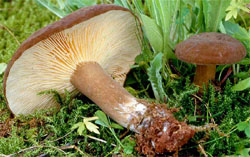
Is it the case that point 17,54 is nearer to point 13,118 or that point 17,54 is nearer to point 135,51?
point 13,118

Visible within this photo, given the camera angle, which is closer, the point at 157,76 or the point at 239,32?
the point at 157,76

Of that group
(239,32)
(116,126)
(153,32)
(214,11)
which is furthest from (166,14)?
(116,126)

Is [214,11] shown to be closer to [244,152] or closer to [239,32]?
[239,32]

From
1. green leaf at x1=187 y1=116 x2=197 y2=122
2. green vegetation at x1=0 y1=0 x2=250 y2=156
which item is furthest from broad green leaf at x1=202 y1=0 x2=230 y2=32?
green leaf at x1=187 y1=116 x2=197 y2=122

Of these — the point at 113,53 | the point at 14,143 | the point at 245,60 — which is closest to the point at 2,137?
the point at 14,143

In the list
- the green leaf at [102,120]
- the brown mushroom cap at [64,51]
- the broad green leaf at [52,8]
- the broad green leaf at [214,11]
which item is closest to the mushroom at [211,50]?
the broad green leaf at [214,11]

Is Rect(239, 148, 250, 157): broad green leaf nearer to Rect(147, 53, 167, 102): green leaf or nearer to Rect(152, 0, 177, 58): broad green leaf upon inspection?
Rect(147, 53, 167, 102): green leaf
